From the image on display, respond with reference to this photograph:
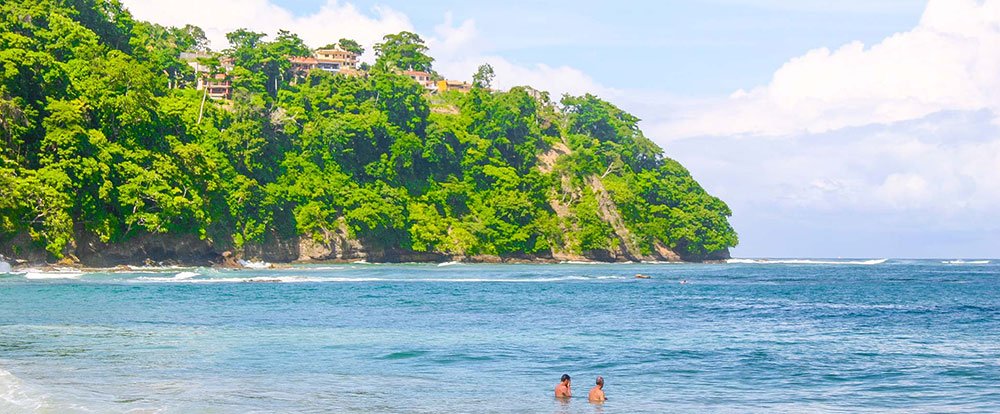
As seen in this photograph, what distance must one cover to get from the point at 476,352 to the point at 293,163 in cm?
8464

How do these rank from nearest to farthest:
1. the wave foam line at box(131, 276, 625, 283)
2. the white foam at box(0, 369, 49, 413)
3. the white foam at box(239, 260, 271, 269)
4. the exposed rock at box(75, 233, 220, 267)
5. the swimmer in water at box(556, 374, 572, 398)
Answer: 1. the white foam at box(0, 369, 49, 413)
2. the swimmer in water at box(556, 374, 572, 398)
3. the wave foam line at box(131, 276, 625, 283)
4. the exposed rock at box(75, 233, 220, 267)
5. the white foam at box(239, 260, 271, 269)

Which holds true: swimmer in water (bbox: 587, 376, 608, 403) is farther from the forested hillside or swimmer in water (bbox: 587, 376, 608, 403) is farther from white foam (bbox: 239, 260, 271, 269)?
white foam (bbox: 239, 260, 271, 269)

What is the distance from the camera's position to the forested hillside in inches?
3029

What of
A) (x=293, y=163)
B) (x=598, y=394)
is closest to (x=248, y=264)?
(x=293, y=163)

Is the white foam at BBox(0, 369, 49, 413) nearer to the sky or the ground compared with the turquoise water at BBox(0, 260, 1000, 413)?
nearer to the ground

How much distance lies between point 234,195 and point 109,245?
1593cm

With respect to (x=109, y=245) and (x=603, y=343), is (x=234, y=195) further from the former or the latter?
(x=603, y=343)

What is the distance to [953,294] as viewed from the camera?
211 ft

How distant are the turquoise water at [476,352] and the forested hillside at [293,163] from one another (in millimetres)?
24478

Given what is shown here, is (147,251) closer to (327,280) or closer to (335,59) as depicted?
(327,280)

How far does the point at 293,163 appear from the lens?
366ft

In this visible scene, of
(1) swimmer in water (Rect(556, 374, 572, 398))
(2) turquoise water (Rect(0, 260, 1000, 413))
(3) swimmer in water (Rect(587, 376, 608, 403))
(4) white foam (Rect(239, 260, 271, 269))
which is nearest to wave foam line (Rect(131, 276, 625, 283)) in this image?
(2) turquoise water (Rect(0, 260, 1000, 413))

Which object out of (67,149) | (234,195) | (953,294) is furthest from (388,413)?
(234,195)

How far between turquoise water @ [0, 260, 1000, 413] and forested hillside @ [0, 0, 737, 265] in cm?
2448
